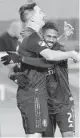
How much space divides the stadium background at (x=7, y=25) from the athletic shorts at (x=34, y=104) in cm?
139

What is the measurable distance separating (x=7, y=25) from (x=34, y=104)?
193 centimetres

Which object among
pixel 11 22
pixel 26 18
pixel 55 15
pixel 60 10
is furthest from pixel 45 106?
pixel 60 10

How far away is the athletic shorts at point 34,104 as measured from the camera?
463 cm

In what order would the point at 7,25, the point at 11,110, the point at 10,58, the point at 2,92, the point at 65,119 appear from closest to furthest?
the point at 65,119 < the point at 10,58 < the point at 7,25 < the point at 2,92 < the point at 11,110

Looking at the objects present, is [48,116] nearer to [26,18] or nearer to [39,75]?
[39,75]

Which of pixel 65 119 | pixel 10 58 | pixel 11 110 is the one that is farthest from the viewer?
pixel 11 110

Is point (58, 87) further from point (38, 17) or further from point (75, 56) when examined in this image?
point (38, 17)

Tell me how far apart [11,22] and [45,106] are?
6.65 ft

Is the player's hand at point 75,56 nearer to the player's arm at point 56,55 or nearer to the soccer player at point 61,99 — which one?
the player's arm at point 56,55

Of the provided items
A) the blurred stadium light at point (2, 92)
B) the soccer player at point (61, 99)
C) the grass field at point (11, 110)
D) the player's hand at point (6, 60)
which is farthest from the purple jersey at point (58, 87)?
the blurred stadium light at point (2, 92)

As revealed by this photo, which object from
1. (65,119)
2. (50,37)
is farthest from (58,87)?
(50,37)

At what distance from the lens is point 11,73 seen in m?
4.94

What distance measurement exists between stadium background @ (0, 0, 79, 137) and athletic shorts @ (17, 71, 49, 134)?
139 centimetres

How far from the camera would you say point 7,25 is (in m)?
6.36
